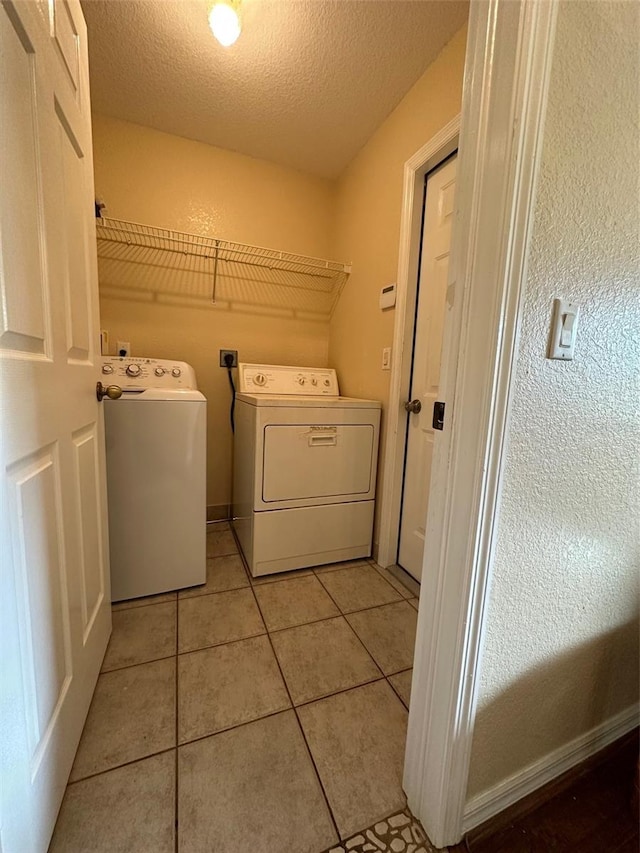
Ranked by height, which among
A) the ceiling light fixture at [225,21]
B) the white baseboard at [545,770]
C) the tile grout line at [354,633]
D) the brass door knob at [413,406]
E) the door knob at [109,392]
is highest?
the ceiling light fixture at [225,21]

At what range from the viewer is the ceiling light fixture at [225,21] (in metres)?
1.19

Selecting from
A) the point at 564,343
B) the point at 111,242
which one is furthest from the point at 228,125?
the point at 564,343

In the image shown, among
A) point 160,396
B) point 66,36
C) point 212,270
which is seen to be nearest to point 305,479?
point 160,396

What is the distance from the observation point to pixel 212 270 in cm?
221

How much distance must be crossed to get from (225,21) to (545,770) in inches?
99.1

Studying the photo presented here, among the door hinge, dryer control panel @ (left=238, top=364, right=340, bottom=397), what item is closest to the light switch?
the door hinge

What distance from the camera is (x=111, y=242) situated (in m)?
1.99

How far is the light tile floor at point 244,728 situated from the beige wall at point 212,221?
112 centimetres

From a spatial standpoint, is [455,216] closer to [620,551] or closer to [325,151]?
[620,551]

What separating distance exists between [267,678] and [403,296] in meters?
1.72

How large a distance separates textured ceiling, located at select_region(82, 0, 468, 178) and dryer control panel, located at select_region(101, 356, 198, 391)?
4.44 feet

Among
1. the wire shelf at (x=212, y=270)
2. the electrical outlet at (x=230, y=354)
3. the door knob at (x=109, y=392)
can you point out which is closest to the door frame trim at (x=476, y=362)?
the door knob at (x=109, y=392)

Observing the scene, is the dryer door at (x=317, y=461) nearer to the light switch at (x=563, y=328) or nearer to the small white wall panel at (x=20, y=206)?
the small white wall panel at (x=20, y=206)

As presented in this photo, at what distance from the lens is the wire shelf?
2.01m
